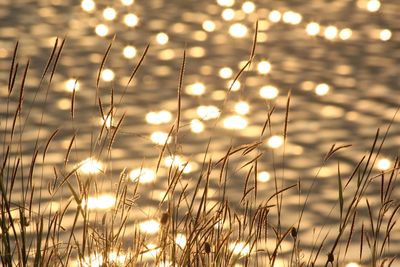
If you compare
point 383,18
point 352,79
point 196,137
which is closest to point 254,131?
point 196,137

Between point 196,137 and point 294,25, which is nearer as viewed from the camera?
point 196,137

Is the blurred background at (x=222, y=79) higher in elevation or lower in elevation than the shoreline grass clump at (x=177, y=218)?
higher

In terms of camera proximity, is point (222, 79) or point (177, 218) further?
point (222, 79)

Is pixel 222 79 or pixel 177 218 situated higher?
pixel 222 79

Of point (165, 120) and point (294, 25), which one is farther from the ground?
point (294, 25)

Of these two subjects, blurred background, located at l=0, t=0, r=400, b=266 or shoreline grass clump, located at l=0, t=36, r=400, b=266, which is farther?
blurred background, located at l=0, t=0, r=400, b=266

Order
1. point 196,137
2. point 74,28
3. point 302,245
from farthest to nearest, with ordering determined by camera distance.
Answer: point 74,28 → point 196,137 → point 302,245

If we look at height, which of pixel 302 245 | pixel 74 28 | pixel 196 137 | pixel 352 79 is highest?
pixel 74 28

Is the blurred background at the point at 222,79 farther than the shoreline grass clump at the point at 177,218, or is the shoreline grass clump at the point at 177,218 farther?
the blurred background at the point at 222,79

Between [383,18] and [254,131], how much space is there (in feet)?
6.26

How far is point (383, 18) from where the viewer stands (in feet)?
19.1

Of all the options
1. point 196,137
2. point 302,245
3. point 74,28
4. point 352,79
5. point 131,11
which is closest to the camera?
point 302,245

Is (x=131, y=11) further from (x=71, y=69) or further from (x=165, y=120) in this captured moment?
(x=165, y=120)

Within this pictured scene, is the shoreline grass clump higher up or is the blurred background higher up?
the blurred background
